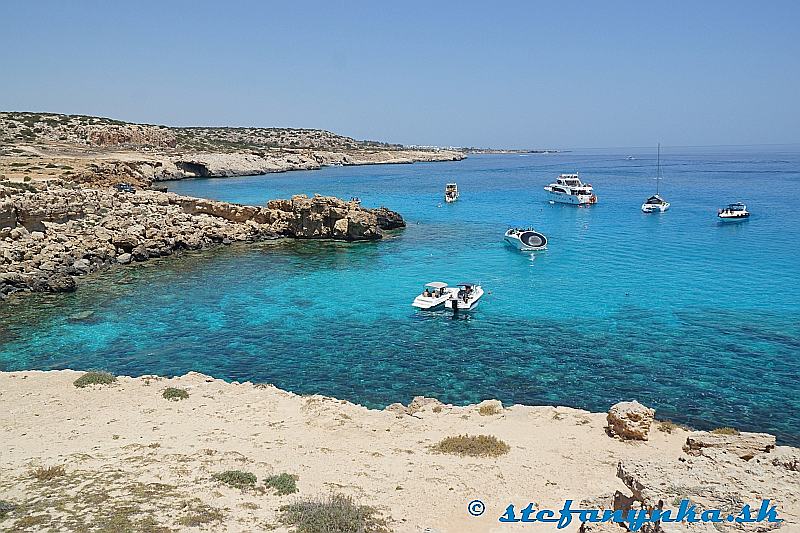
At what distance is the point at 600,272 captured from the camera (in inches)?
1438

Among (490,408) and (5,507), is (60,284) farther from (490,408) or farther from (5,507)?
(490,408)

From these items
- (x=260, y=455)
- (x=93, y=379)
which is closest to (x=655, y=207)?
(x=93, y=379)

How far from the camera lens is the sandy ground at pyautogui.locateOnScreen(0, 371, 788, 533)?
10.1m

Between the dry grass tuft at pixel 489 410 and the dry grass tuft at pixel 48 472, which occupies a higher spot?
the dry grass tuft at pixel 48 472

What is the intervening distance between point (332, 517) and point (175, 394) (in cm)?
894

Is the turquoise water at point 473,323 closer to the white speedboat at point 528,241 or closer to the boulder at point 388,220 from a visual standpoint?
the white speedboat at point 528,241

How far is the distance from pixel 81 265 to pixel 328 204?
64.1 ft

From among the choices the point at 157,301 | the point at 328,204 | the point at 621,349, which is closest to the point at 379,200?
the point at 328,204

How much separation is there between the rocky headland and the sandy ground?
47857 mm

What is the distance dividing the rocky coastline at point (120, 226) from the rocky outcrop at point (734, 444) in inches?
1182

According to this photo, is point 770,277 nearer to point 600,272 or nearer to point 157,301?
point 600,272

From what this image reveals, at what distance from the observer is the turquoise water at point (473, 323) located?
19594 mm

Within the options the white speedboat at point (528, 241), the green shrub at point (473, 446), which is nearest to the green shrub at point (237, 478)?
the green shrub at point (473, 446)

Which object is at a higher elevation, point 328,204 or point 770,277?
point 328,204
